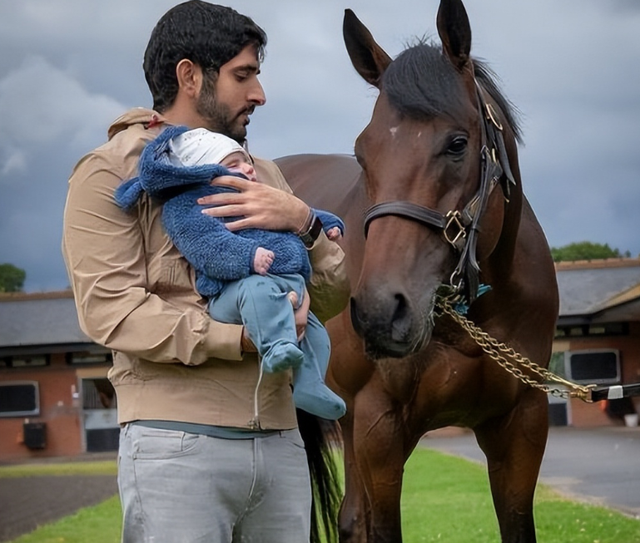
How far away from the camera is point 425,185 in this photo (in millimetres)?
3000

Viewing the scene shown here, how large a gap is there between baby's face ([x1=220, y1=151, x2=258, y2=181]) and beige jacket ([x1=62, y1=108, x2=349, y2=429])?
18 cm

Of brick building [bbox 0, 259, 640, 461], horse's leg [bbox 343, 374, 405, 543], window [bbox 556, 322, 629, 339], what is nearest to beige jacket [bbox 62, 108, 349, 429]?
horse's leg [bbox 343, 374, 405, 543]

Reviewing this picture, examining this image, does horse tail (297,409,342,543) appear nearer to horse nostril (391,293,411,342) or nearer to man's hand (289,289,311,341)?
horse nostril (391,293,411,342)

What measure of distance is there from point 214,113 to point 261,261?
1.30ft

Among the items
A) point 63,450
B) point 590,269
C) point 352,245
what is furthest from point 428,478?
point 590,269

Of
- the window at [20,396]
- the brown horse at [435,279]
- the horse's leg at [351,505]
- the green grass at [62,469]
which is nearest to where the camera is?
the brown horse at [435,279]

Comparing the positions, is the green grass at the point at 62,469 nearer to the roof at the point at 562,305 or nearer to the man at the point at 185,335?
the roof at the point at 562,305

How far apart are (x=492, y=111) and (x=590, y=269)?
28572 millimetres

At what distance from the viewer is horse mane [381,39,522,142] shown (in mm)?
3102

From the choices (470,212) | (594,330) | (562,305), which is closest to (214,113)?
(470,212)

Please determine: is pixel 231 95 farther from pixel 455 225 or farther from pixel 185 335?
pixel 455 225

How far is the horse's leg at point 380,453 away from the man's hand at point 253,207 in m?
1.76

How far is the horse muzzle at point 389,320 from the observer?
110 inches

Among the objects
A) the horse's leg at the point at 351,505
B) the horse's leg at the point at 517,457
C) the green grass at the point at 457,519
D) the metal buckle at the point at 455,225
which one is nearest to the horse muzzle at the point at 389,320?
the metal buckle at the point at 455,225
